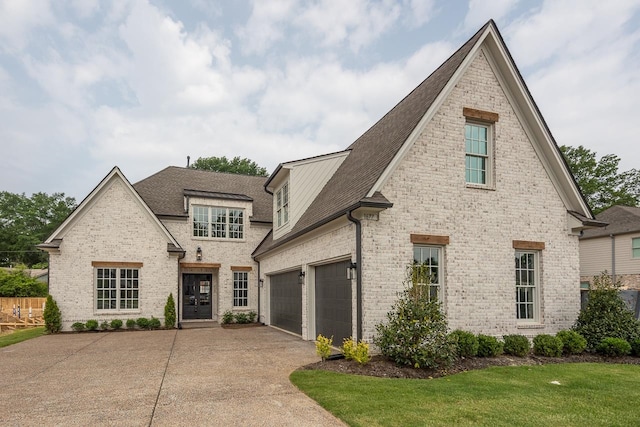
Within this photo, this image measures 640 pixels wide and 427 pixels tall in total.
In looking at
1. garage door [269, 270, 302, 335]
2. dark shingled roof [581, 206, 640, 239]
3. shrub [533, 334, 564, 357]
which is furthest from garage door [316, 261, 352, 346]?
dark shingled roof [581, 206, 640, 239]

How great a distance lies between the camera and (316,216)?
1284 centimetres

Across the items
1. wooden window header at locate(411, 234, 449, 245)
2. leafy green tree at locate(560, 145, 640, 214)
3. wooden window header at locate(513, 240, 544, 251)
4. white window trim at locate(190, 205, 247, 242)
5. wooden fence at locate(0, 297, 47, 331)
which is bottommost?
wooden fence at locate(0, 297, 47, 331)

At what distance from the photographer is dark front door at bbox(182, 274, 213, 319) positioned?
20406 mm

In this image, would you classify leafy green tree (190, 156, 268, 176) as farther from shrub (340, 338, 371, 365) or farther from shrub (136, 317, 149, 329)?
shrub (340, 338, 371, 365)

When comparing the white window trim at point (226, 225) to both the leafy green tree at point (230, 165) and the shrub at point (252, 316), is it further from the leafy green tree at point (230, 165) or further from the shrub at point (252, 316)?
the leafy green tree at point (230, 165)

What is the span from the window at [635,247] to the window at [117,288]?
88.6 feet

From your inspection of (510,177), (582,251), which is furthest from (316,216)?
(582,251)

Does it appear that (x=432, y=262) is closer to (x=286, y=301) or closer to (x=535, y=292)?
(x=535, y=292)

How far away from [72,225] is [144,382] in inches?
461

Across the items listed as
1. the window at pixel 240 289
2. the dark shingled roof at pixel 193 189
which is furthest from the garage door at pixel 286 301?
the dark shingled roof at pixel 193 189

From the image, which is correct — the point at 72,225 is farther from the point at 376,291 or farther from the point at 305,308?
the point at 376,291

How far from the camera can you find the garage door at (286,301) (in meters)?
14.4

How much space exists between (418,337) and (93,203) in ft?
47.4

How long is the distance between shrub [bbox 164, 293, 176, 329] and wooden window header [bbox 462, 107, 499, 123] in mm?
→ 13611
